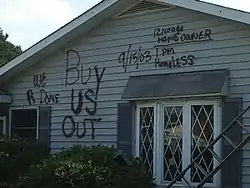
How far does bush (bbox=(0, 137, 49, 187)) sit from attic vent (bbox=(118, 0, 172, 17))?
353 cm

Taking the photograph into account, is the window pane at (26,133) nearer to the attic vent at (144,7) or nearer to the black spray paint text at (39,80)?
the black spray paint text at (39,80)

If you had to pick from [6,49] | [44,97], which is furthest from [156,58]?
[6,49]

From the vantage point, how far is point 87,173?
9.74 m

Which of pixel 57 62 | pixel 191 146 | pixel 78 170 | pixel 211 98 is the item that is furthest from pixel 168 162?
pixel 57 62

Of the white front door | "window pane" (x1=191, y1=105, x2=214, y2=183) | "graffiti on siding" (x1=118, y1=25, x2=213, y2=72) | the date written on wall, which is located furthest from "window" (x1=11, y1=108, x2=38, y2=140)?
"window pane" (x1=191, y1=105, x2=214, y2=183)

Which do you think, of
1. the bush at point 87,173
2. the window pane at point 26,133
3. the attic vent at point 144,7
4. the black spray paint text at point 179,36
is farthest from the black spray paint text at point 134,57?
the window pane at point 26,133

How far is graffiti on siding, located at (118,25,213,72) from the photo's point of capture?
37.6 ft

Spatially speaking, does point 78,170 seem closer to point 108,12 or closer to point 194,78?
point 194,78

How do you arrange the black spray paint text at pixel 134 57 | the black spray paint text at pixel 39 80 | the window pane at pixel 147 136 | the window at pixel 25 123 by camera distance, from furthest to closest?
the window at pixel 25 123 → the black spray paint text at pixel 39 80 → the black spray paint text at pixel 134 57 → the window pane at pixel 147 136

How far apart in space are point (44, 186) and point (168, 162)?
276cm

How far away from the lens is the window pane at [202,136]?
10.9 metres

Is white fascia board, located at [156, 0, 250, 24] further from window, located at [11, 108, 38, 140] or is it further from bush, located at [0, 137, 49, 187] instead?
window, located at [11, 108, 38, 140]

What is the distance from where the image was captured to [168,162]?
11.6m

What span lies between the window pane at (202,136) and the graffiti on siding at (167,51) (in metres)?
0.98
